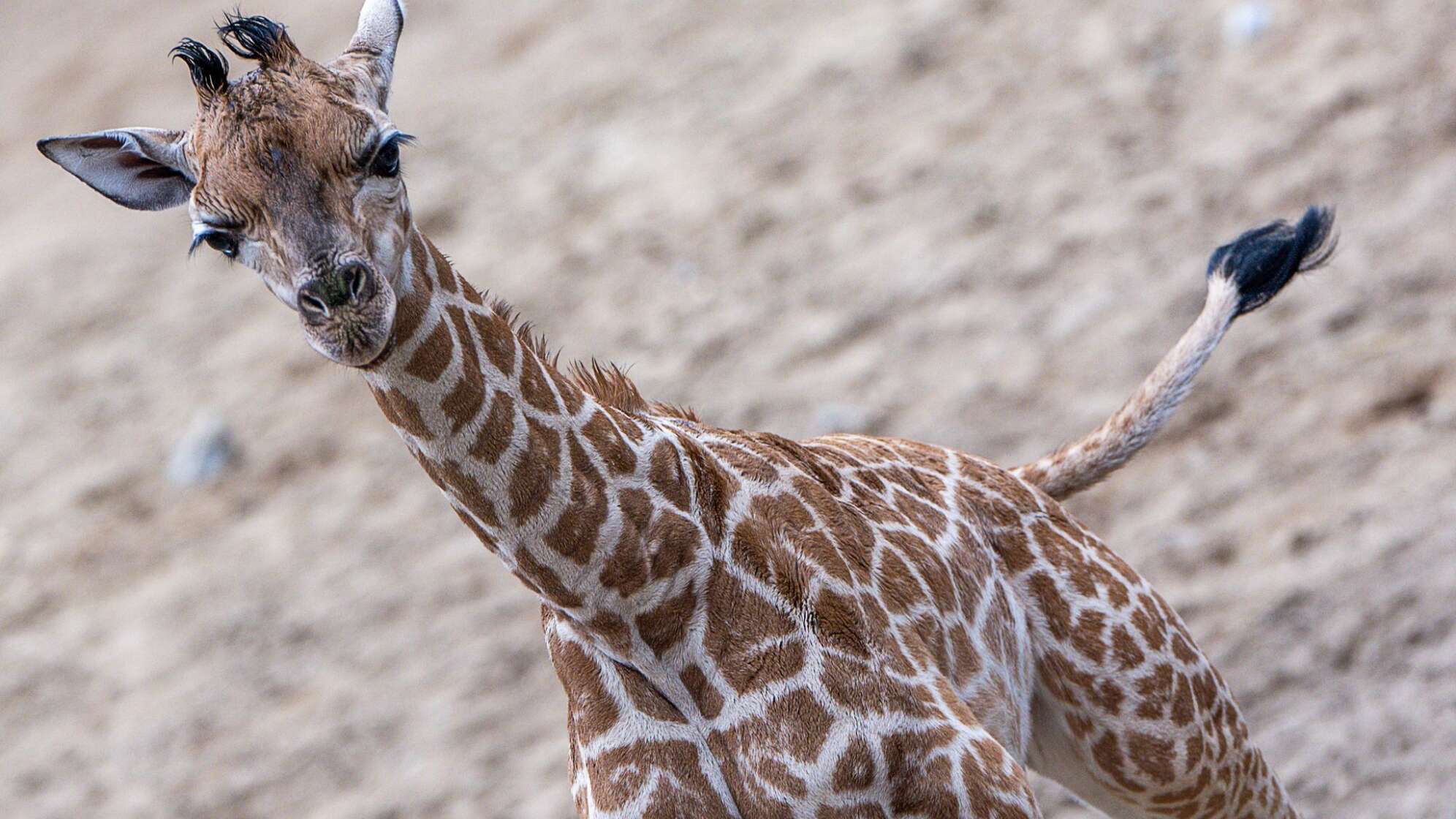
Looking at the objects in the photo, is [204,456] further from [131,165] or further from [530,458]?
[530,458]

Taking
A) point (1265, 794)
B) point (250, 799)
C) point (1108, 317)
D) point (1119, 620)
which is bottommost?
point (1265, 794)

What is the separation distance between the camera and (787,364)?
9.55m

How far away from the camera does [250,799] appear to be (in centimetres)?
824

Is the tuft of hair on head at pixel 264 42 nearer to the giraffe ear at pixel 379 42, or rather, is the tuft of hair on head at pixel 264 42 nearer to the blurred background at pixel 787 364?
the giraffe ear at pixel 379 42

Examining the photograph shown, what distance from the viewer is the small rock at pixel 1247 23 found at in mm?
10000

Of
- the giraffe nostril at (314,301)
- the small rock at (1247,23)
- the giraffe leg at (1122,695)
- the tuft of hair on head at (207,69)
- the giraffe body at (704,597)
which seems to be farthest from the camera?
the small rock at (1247,23)

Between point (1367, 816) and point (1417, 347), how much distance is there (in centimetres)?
275

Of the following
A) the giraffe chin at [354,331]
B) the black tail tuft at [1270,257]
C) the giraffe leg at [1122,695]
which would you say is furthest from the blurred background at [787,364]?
the giraffe chin at [354,331]

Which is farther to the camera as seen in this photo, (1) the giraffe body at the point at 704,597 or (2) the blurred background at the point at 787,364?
(2) the blurred background at the point at 787,364

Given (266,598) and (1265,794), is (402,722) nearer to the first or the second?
(266,598)

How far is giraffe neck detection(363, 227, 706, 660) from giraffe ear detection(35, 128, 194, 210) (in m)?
0.58

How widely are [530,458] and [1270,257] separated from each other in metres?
2.76

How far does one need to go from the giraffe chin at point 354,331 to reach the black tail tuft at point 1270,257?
3.07 m

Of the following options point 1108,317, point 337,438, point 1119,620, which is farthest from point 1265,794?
point 337,438
